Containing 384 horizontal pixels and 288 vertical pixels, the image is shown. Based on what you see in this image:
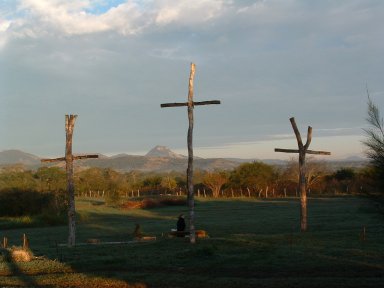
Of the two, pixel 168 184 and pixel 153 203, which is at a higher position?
pixel 168 184

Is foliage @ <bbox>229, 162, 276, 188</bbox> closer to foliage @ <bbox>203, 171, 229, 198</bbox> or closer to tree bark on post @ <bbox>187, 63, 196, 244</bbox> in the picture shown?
foliage @ <bbox>203, 171, 229, 198</bbox>

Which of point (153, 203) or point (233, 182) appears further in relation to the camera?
point (233, 182)

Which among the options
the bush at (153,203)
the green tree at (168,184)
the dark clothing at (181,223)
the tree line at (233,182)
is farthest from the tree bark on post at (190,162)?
the green tree at (168,184)

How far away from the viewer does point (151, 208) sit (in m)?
53.7

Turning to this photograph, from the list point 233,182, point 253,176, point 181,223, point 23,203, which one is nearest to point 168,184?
point 233,182

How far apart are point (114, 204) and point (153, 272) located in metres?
41.5

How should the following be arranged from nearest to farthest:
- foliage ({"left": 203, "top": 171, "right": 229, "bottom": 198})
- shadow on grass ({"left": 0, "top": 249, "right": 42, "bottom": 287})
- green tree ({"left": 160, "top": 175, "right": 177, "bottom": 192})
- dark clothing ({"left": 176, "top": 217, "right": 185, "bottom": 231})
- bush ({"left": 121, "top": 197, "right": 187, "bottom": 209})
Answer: shadow on grass ({"left": 0, "top": 249, "right": 42, "bottom": 287}) < dark clothing ({"left": 176, "top": 217, "right": 185, "bottom": 231}) < bush ({"left": 121, "top": 197, "right": 187, "bottom": 209}) < foliage ({"left": 203, "top": 171, "right": 229, "bottom": 198}) < green tree ({"left": 160, "top": 175, "right": 177, "bottom": 192})

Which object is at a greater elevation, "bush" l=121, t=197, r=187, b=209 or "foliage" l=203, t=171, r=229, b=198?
"foliage" l=203, t=171, r=229, b=198

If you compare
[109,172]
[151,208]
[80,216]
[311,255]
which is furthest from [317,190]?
[311,255]

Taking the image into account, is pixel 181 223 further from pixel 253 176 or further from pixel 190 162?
pixel 253 176

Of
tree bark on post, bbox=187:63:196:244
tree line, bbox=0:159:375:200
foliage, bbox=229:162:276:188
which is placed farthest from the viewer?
foliage, bbox=229:162:276:188

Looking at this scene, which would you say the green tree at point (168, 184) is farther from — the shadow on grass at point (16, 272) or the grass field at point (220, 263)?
the shadow on grass at point (16, 272)

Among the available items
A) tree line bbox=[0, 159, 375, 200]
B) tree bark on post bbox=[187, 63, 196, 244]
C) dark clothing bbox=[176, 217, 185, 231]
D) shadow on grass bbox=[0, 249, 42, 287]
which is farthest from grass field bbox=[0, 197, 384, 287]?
tree line bbox=[0, 159, 375, 200]

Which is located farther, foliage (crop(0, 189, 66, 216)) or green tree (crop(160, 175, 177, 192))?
green tree (crop(160, 175, 177, 192))
